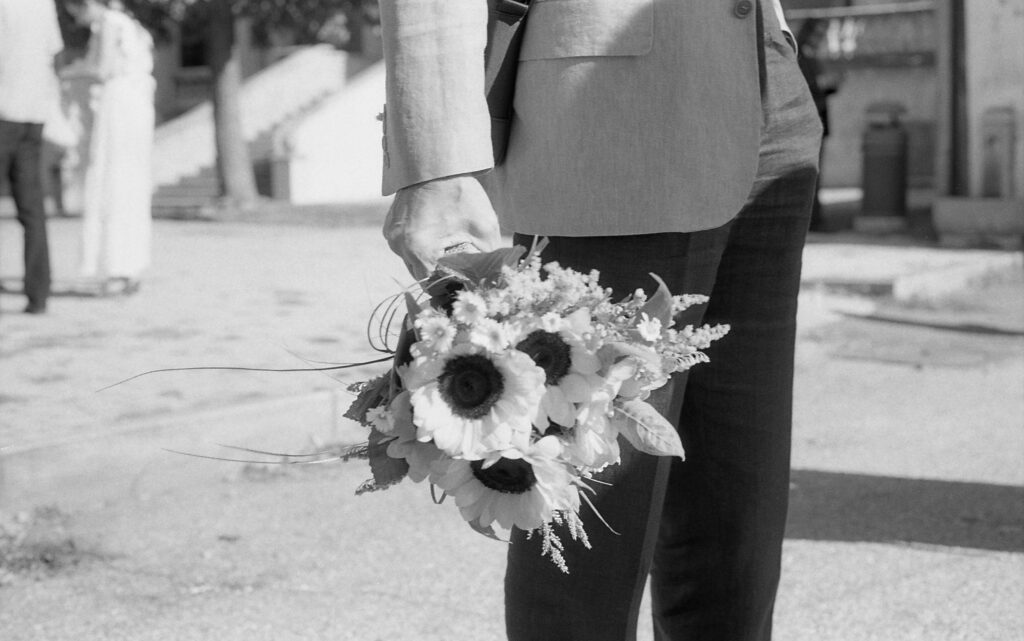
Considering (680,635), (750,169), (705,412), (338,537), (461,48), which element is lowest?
(338,537)

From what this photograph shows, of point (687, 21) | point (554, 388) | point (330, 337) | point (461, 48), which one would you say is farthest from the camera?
point (330, 337)

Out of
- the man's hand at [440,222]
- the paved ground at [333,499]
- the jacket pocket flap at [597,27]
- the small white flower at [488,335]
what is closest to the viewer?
the small white flower at [488,335]

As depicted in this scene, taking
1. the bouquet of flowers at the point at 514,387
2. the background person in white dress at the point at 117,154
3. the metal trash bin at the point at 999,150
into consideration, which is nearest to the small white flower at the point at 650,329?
the bouquet of flowers at the point at 514,387

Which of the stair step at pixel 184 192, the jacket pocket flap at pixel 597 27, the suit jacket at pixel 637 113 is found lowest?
the suit jacket at pixel 637 113

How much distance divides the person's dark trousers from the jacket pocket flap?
6.99 m

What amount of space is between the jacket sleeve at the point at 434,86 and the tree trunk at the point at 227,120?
1931 centimetres

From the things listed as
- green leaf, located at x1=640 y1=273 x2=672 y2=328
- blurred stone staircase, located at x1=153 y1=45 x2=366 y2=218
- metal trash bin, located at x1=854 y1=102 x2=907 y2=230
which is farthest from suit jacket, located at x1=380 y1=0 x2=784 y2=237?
blurred stone staircase, located at x1=153 y1=45 x2=366 y2=218

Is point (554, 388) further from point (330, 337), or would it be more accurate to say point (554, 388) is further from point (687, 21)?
point (330, 337)

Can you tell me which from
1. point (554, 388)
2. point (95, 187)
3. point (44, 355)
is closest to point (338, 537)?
point (554, 388)

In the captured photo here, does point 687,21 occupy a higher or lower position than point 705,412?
higher

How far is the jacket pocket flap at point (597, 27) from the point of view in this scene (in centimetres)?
185

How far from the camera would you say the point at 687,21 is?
1.89 meters

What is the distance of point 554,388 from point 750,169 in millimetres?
580

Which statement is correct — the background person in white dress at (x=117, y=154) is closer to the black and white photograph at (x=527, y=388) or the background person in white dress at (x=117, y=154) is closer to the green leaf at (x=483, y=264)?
the black and white photograph at (x=527, y=388)
